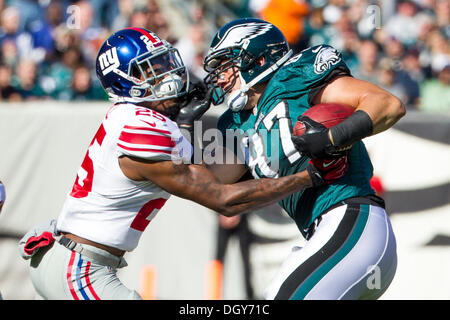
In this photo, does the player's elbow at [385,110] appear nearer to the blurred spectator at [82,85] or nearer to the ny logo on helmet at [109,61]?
the ny logo on helmet at [109,61]

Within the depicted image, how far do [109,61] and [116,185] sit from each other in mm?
655

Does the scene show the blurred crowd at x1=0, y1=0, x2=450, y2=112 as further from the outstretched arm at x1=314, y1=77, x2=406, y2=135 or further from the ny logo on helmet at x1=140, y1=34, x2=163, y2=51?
the outstretched arm at x1=314, y1=77, x2=406, y2=135

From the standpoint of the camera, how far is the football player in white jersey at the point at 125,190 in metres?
3.17

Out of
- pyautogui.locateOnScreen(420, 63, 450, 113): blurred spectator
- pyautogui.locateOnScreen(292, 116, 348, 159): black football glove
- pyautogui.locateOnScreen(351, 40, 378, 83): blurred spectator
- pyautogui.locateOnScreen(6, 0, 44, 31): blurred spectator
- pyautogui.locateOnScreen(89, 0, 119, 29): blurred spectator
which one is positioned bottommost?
pyautogui.locateOnScreen(420, 63, 450, 113): blurred spectator

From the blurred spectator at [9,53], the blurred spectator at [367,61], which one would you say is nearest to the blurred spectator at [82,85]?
the blurred spectator at [9,53]

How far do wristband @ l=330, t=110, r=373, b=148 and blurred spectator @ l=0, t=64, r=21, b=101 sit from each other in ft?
14.6

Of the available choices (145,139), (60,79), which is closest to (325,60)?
(145,139)

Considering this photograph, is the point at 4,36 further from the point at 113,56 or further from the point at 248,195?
the point at 248,195

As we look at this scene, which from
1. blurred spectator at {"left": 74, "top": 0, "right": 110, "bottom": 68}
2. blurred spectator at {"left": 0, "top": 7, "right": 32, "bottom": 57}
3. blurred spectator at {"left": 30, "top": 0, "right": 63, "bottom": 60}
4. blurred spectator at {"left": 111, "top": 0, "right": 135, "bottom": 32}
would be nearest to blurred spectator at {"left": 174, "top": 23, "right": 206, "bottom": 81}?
blurred spectator at {"left": 111, "top": 0, "right": 135, "bottom": 32}

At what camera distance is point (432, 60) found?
809 centimetres

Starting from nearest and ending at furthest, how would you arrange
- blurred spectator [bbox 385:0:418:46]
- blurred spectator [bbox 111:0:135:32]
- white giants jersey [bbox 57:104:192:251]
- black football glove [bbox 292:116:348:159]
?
black football glove [bbox 292:116:348:159]
white giants jersey [bbox 57:104:192:251]
blurred spectator [bbox 111:0:135:32]
blurred spectator [bbox 385:0:418:46]

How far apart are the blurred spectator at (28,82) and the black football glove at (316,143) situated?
4257mm

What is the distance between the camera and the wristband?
3021mm

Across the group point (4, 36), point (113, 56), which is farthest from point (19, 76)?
point (113, 56)
